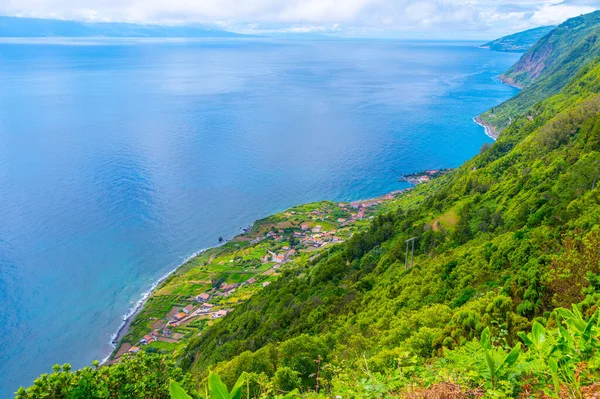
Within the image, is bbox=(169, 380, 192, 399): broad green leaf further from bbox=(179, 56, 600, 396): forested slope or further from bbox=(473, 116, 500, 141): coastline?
bbox=(473, 116, 500, 141): coastline

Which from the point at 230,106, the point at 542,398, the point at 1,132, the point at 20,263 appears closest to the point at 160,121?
the point at 230,106

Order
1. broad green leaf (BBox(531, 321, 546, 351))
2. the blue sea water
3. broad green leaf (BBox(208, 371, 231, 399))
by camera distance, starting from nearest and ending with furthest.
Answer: broad green leaf (BBox(208, 371, 231, 399)), broad green leaf (BBox(531, 321, 546, 351)), the blue sea water

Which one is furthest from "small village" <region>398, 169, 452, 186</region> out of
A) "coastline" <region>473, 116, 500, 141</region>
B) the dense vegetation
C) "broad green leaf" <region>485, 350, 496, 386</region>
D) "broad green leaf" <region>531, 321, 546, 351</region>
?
"broad green leaf" <region>485, 350, 496, 386</region>

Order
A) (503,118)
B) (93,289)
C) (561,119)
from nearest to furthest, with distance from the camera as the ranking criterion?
(561,119)
(93,289)
(503,118)

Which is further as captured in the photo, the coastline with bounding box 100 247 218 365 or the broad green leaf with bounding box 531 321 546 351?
the coastline with bounding box 100 247 218 365

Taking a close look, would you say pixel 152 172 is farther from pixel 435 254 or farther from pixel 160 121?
pixel 435 254

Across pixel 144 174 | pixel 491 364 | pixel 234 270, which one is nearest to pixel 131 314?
pixel 234 270

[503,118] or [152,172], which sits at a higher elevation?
[152,172]

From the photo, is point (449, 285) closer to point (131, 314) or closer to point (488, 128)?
point (131, 314)
